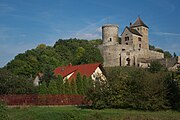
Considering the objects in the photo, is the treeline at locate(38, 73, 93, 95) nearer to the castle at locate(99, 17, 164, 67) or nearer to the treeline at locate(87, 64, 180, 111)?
the treeline at locate(87, 64, 180, 111)

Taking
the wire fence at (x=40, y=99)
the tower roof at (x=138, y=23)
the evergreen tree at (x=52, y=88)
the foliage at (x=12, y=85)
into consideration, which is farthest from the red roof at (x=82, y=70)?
the tower roof at (x=138, y=23)

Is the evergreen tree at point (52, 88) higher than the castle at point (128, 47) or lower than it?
lower

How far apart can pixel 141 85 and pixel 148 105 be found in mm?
2004

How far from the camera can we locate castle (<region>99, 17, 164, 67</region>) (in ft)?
233

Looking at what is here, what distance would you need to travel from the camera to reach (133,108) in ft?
85.7

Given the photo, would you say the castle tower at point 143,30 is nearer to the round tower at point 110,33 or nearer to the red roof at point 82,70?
the round tower at point 110,33

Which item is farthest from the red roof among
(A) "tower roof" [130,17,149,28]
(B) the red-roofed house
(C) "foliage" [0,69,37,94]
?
(A) "tower roof" [130,17,149,28]

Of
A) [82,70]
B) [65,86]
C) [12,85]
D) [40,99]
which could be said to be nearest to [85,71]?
[82,70]

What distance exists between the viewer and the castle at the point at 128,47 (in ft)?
233

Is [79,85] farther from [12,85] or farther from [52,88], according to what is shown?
[12,85]

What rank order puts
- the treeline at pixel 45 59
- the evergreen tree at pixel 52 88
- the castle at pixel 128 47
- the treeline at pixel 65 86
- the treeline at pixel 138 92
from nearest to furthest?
1. the treeline at pixel 138 92
2. the treeline at pixel 65 86
3. the evergreen tree at pixel 52 88
4. the treeline at pixel 45 59
5. the castle at pixel 128 47

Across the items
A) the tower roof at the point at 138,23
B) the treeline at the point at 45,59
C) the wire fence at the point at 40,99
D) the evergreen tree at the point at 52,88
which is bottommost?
the wire fence at the point at 40,99

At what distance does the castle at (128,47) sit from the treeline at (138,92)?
142 ft

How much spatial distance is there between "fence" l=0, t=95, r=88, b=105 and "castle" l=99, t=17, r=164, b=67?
39112 mm
